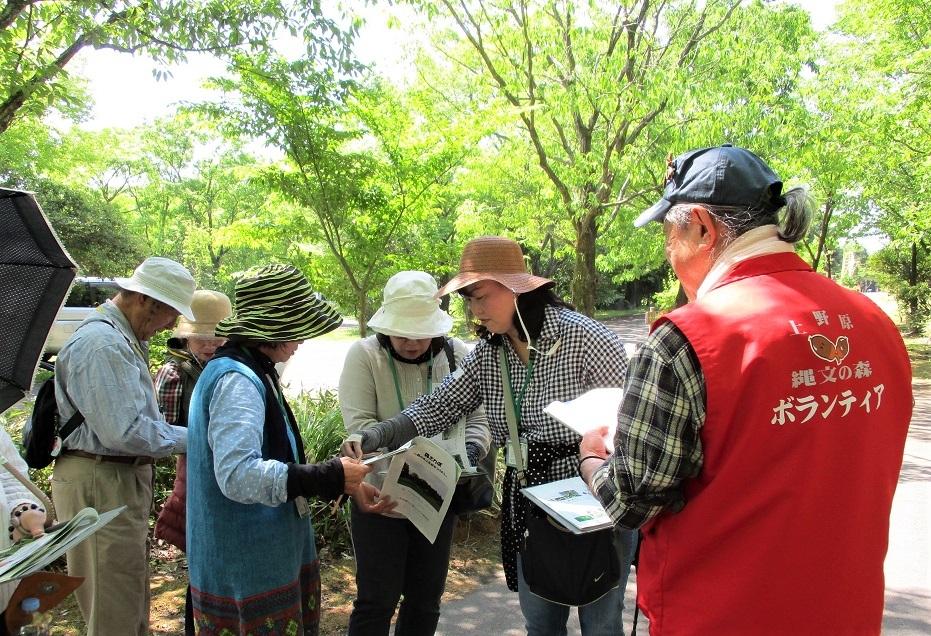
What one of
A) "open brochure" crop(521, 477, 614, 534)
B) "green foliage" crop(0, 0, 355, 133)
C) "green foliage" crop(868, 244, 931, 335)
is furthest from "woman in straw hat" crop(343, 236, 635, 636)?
"green foliage" crop(868, 244, 931, 335)

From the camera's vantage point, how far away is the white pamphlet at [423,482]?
2273mm

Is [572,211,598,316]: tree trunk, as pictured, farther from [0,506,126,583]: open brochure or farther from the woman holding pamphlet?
[0,506,126,583]: open brochure

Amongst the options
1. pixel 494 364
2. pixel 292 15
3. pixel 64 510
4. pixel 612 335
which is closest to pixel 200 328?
pixel 64 510

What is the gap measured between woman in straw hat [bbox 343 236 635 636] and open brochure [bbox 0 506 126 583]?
96 cm

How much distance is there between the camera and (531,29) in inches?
312

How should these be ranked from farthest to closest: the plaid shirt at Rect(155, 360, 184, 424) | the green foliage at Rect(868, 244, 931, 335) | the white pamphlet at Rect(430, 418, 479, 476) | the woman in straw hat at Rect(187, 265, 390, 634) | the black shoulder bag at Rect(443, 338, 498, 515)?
the green foliage at Rect(868, 244, 931, 335)
the plaid shirt at Rect(155, 360, 184, 424)
the white pamphlet at Rect(430, 418, 479, 476)
the black shoulder bag at Rect(443, 338, 498, 515)
the woman in straw hat at Rect(187, 265, 390, 634)

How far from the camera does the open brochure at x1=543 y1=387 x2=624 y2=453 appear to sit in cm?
177

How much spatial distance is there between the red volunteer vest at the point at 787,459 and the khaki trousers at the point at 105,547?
7.96 feet

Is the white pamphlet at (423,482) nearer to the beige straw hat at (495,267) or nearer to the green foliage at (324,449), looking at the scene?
the beige straw hat at (495,267)

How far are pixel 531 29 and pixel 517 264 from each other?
6382 millimetres

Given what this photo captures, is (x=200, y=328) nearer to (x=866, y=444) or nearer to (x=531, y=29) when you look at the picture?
(x=866, y=444)

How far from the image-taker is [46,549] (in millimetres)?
1660

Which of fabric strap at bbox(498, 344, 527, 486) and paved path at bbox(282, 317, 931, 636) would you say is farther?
paved path at bbox(282, 317, 931, 636)

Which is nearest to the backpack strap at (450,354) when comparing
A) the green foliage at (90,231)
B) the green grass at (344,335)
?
the green foliage at (90,231)
